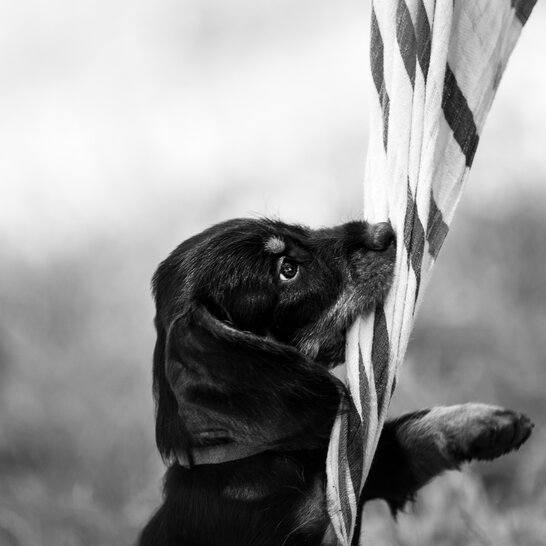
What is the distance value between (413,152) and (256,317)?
0.86 metres

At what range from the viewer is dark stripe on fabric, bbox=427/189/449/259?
2.44 m

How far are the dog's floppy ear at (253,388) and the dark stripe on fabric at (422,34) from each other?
922 mm

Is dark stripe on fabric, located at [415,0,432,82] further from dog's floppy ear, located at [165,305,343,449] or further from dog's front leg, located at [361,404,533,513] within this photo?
dog's front leg, located at [361,404,533,513]

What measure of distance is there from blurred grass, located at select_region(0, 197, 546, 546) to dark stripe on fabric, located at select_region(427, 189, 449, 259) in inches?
106

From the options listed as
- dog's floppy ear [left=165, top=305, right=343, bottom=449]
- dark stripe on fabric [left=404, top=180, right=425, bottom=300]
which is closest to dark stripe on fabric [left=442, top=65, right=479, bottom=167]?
dark stripe on fabric [left=404, top=180, right=425, bottom=300]

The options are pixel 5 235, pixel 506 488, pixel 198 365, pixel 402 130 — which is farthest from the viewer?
pixel 5 235

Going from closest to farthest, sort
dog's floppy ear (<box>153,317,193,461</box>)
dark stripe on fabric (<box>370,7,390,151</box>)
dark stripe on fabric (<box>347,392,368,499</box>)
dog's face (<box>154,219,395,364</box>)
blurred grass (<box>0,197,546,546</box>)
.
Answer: dark stripe on fabric (<box>347,392,368,499</box>)
dark stripe on fabric (<box>370,7,390,151</box>)
dog's floppy ear (<box>153,317,193,461</box>)
dog's face (<box>154,219,395,364</box>)
blurred grass (<box>0,197,546,546</box>)

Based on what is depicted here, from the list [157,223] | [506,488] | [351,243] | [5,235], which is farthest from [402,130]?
[5,235]

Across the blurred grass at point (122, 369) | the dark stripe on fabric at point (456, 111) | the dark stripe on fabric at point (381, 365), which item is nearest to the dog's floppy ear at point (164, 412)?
the dark stripe on fabric at point (381, 365)

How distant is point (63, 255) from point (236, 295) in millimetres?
3279

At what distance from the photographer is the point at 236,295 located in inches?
117

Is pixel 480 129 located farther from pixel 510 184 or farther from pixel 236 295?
pixel 510 184

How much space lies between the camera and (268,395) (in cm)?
254

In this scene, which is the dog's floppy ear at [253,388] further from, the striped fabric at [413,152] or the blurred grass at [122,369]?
the blurred grass at [122,369]
